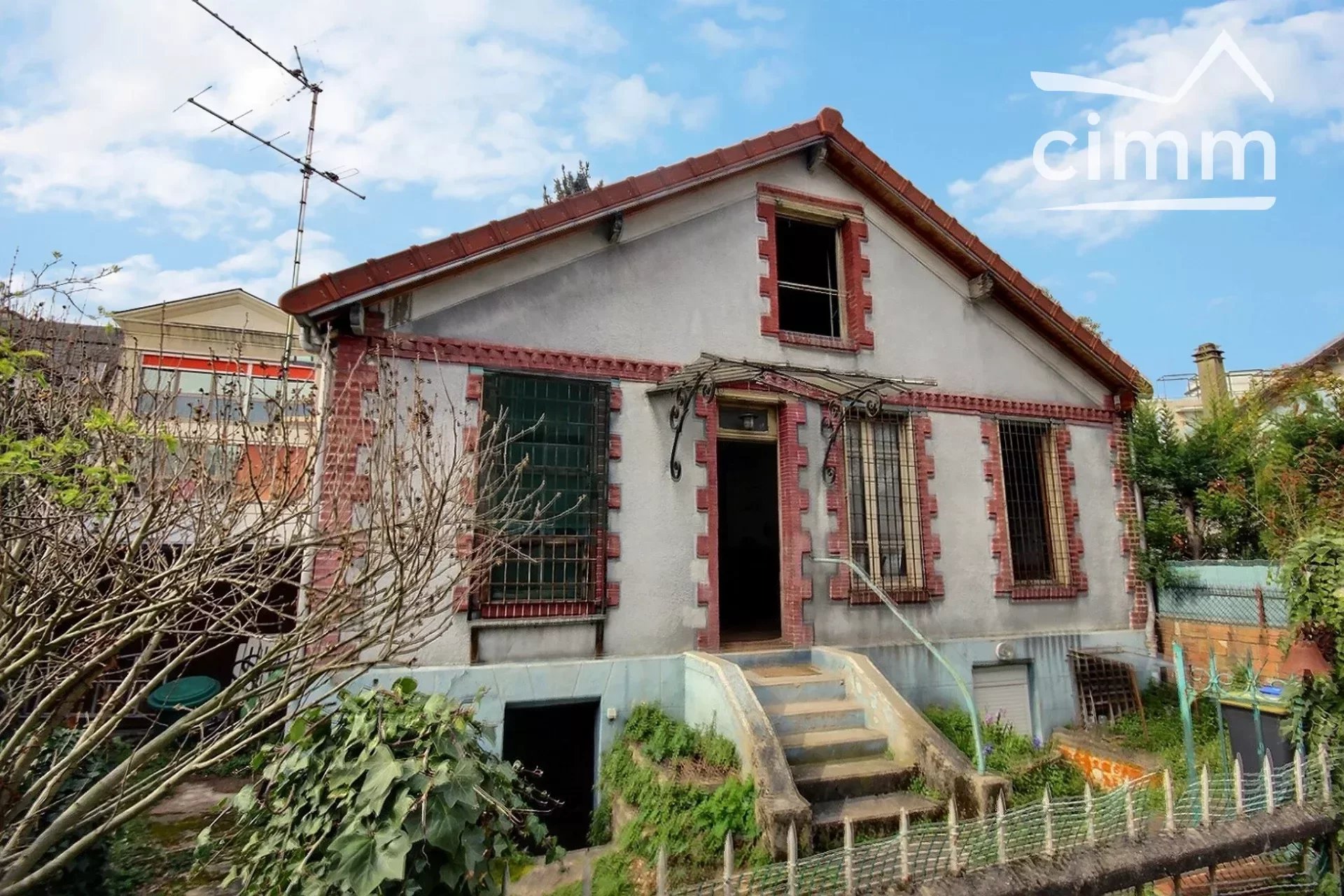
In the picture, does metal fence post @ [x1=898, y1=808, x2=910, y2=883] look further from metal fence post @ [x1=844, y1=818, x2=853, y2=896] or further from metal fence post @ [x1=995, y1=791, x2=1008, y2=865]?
metal fence post @ [x1=995, y1=791, x2=1008, y2=865]

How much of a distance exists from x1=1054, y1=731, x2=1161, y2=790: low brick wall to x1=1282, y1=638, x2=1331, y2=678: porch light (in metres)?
2.30

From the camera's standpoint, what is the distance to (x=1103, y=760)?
869cm

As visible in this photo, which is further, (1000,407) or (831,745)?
(1000,407)

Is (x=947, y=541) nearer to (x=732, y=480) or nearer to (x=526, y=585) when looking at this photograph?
(x=732, y=480)

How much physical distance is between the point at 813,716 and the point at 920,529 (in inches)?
151

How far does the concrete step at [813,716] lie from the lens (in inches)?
284

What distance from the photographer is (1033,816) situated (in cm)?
527

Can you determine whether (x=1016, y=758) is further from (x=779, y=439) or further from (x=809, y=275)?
(x=809, y=275)

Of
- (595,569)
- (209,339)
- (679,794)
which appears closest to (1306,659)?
(679,794)

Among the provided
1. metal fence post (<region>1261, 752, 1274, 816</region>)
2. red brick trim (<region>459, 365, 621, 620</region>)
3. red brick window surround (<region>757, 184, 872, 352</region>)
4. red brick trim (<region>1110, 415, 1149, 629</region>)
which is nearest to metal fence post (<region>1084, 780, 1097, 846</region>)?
metal fence post (<region>1261, 752, 1274, 816</region>)

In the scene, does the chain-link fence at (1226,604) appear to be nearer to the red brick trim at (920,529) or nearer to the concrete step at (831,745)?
the red brick trim at (920,529)

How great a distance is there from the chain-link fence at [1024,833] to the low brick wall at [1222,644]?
3.39 m

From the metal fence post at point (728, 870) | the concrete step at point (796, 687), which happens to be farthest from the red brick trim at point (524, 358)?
the metal fence post at point (728, 870)

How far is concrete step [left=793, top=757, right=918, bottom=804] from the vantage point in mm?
6414
